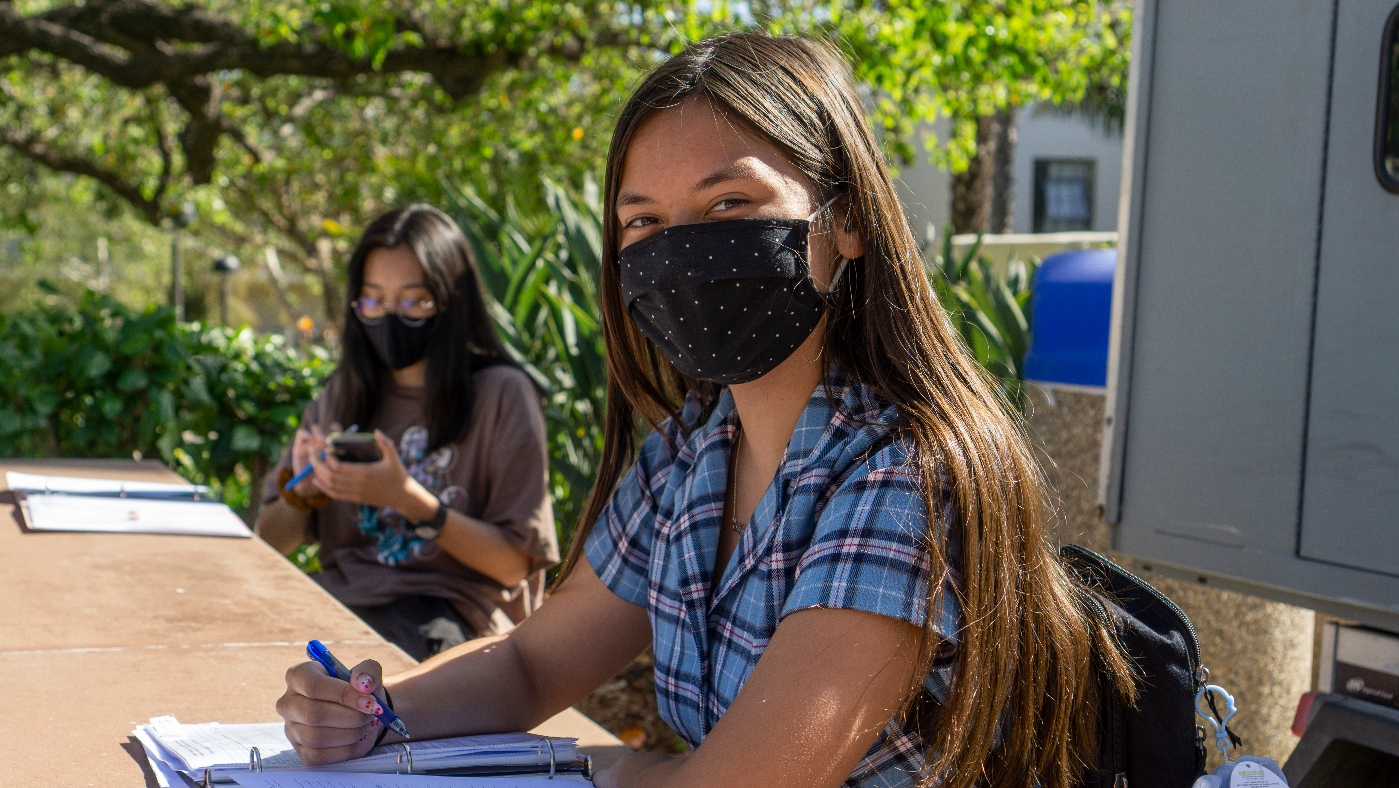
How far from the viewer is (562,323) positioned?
388 centimetres

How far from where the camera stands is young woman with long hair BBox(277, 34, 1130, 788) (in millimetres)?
1156

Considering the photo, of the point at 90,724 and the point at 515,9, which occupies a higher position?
the point at 515,9

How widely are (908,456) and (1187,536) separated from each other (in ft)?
5.20

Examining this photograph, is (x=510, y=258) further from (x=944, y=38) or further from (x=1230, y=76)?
(x=944, y=38)

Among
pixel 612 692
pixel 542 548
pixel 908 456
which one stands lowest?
pixel 612 692

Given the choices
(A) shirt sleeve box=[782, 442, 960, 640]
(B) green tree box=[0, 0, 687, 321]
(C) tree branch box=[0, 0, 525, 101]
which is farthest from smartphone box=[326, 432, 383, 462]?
(C) tree branch box=[0, 0, 525, 101]

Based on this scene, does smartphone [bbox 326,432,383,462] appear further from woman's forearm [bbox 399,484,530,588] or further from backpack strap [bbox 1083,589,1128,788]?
backpack strap [bbox 1083,589,1128,788]

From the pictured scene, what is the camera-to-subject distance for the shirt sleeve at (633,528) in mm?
1623

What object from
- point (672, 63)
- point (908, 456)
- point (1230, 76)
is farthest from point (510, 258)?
point (908, 456)

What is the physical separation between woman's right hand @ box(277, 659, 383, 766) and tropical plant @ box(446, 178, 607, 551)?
7.46ft

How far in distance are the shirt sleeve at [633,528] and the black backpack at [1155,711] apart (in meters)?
0.63

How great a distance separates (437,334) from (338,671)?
1615 mm

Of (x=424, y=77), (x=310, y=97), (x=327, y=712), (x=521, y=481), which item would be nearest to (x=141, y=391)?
(x=521, y=481)

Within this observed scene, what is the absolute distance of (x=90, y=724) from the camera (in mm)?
1454
